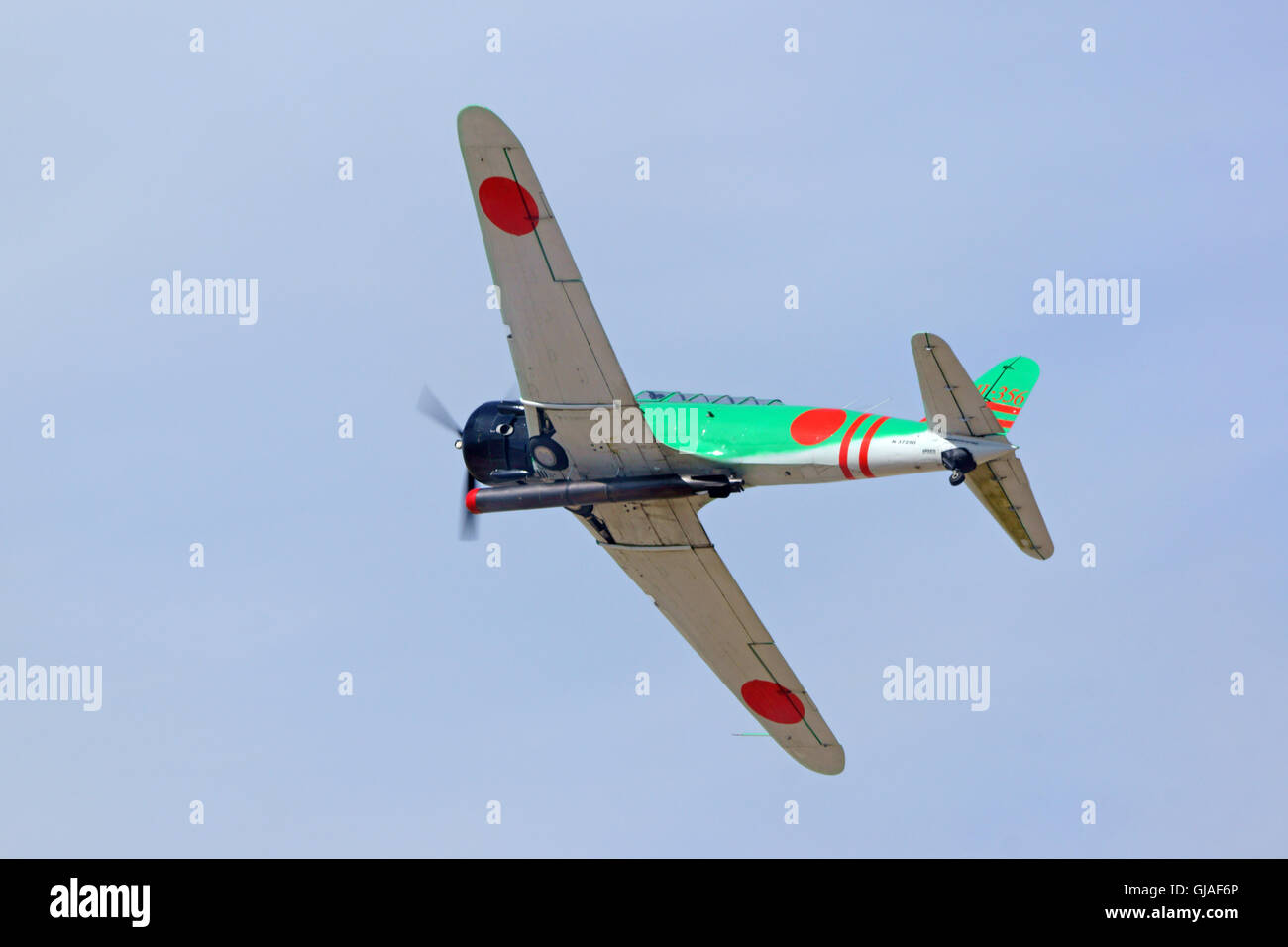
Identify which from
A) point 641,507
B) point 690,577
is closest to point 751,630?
point 690,577

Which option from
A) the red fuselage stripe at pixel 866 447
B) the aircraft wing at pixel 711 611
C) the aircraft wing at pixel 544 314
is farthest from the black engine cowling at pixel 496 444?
the red fuselage stripe at pixel 866 447

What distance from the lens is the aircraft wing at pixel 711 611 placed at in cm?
2691

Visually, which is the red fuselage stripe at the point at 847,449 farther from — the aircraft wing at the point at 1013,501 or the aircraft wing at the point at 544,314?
the aircraft wing at the point at 544,314

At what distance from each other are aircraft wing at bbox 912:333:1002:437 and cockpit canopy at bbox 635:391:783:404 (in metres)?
2.82

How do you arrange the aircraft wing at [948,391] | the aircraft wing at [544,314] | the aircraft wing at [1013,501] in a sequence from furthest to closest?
the aircraft wing at [1013,501] < the aircraft wing at [544,314] < the aircraft wing at [948,391]

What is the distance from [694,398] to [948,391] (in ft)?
13.7

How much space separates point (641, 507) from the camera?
1044 inches

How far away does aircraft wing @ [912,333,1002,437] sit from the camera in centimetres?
2197

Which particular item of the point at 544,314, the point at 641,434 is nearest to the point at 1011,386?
the point at 641,434

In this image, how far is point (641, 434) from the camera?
24.7 metres

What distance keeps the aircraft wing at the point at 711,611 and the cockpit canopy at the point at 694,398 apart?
1473 mm

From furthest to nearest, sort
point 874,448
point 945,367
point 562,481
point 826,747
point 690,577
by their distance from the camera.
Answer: point 826,747 → point 690,577 → point 562,481 → point 874,448 → point 945,367

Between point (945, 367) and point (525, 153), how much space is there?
5.99 meters

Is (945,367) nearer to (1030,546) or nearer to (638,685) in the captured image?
(1030,546)
